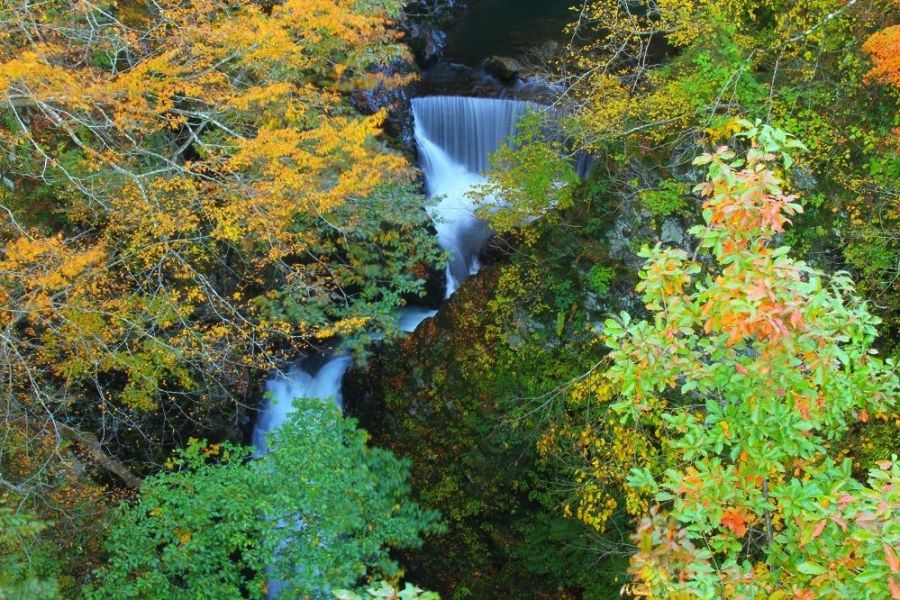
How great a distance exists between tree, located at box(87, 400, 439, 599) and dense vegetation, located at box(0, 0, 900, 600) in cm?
3

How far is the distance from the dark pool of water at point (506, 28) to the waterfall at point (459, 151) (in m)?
2.56

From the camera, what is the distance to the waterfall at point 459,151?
1264 centimetres

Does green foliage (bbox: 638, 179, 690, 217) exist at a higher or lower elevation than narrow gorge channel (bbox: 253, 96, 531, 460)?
higher

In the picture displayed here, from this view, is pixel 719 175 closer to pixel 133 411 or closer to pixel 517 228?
pixel 517 228

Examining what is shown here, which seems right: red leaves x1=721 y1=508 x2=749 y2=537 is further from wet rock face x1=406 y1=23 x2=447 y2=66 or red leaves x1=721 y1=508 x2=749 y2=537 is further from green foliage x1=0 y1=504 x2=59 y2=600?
wet rock face x1=406 y1=23 x2=447 y2=66

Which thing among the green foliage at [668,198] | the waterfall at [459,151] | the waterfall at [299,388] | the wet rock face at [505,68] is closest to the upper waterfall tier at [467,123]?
the waterfall at [459,151]

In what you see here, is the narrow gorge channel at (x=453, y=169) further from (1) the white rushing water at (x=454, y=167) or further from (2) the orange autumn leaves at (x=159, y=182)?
(2) the orange autumn leaves at (x=159, y=182)

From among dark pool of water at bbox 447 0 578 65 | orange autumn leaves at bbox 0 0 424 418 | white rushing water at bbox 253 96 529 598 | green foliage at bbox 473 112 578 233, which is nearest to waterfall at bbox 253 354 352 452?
white rushing water at bbox 253 96 529 598

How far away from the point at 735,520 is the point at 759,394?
70cm

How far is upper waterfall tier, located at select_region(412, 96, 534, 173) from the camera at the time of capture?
13320 mm

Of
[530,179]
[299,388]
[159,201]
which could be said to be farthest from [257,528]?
[530,179]

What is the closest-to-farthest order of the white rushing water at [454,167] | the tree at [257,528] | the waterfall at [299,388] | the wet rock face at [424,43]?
the tree at [257,528] < the waterfall at [299,388] < the white rushing water at [454,167] < the wet rock face at [424,43]

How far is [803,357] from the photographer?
2.91 meters

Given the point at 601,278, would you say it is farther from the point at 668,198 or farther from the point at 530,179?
the point at 530,179
